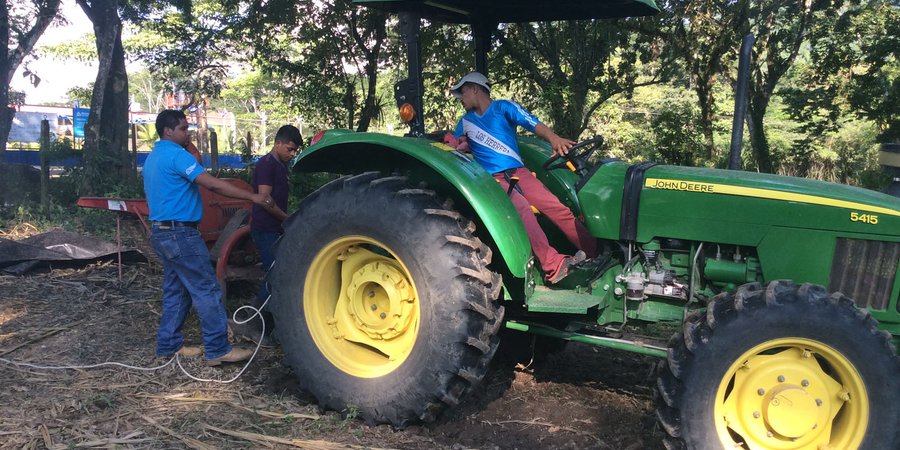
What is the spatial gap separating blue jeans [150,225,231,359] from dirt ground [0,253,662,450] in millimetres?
138

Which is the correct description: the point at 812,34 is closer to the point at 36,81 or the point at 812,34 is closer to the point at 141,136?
the point at 36,81

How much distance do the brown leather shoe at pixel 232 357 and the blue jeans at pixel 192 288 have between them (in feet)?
0.09

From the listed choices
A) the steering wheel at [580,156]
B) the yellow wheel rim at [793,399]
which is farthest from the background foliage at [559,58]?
the yellow wheel rim at [793,399]

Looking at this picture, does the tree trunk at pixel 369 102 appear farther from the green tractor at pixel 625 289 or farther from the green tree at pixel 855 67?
the green tree at pixel 855 67

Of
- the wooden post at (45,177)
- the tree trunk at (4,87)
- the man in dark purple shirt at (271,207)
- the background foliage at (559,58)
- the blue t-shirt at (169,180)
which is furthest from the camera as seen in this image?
the tree trunk at (4,87)

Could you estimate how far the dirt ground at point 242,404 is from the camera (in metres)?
3.20

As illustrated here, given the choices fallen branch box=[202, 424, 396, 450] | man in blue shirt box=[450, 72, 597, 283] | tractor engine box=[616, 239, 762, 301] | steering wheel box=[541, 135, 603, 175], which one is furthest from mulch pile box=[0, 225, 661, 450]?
steering wheel box=[541, 135, 603, 175]

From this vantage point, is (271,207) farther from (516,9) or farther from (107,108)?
(107,108)

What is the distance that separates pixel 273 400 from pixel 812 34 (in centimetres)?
1209

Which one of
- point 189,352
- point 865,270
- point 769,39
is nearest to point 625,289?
point 865,270

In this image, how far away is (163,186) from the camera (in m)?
4.14

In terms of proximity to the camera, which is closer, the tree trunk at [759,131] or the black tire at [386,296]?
the black tire at [386,296]

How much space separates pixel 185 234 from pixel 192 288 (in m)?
0.33

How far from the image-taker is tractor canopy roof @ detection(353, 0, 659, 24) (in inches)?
147
